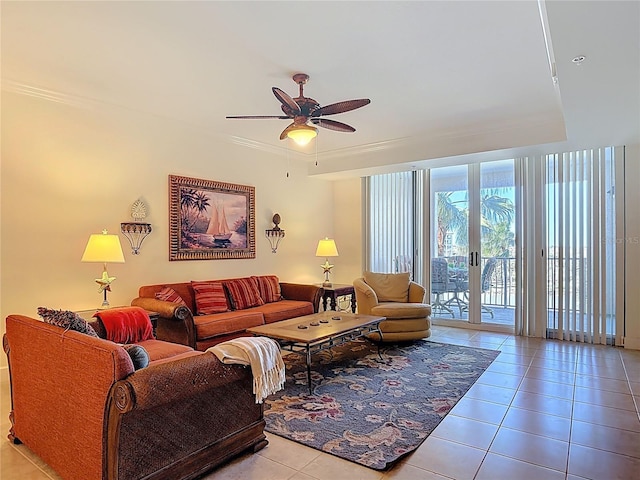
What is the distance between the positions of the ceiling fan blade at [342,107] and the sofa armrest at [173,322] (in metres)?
2.22

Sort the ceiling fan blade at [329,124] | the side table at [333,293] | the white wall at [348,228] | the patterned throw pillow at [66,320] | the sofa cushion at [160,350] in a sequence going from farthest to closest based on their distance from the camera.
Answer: the white wall at [348,228], the side table at [333,293], the ceiling fan blade at [329,124], the sofa cushion at [160,350], the patterned throw pillow at [66,320]

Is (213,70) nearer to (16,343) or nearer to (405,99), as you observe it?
(405,99)

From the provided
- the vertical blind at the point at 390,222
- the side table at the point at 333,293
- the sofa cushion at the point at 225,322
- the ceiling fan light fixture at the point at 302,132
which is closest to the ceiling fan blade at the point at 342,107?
the ceiling fan light fixture at the point at 302,132

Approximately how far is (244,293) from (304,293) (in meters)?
0.89

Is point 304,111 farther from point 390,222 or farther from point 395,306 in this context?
point 390,222

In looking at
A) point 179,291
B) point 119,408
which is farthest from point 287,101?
point 179,291

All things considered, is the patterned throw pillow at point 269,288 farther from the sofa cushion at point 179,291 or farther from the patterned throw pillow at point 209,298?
the sofa cushion at point 179,291

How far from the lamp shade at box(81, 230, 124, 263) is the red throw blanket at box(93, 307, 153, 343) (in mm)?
536

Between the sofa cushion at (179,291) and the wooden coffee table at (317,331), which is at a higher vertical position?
the sofa cushion at (179,291)

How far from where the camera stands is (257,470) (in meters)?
2.27

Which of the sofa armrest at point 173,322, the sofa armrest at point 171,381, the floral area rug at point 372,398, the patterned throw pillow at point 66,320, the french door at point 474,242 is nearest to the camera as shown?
the sofa armrest at point 171,381

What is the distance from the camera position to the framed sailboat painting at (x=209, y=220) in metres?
4.85

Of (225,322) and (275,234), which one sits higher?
(275,234)

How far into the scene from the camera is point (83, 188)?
13.3 feet
